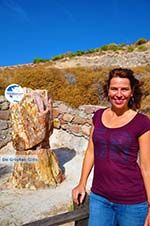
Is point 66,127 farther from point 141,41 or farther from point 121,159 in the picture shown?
point 141,41

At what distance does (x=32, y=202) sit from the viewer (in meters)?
5.27

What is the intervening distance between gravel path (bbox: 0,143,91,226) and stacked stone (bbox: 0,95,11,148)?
93.4 inches

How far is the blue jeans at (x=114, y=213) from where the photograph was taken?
2.14 metres

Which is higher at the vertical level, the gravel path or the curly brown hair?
the curly brown hair

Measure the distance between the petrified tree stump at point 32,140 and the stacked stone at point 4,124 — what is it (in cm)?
317

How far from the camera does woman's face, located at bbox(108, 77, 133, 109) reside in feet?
7.43

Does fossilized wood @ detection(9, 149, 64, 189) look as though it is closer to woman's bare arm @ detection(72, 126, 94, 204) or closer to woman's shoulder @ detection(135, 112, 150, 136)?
woman's bare arm @ detection(72, 126, 94, 204)

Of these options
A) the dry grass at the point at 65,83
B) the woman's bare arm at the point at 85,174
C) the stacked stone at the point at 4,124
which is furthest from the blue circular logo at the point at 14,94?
the dry grass at the point at 65,83

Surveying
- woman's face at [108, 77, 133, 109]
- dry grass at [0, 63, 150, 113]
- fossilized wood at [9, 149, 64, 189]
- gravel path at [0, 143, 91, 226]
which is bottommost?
gravel path at [0, 143, 91, 226]

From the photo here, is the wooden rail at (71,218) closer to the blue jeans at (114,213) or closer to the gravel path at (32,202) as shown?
the blue jeans at (114,213)

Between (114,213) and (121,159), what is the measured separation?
1.21 feet

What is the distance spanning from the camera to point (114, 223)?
226 centimetres

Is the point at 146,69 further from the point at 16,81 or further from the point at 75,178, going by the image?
the point at 75,178

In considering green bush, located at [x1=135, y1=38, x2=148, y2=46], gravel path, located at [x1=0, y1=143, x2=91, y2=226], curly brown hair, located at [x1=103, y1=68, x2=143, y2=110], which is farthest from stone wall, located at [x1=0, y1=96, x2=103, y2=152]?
green bush, located at [x1=135, y1=38, x2=148, y2=46]
